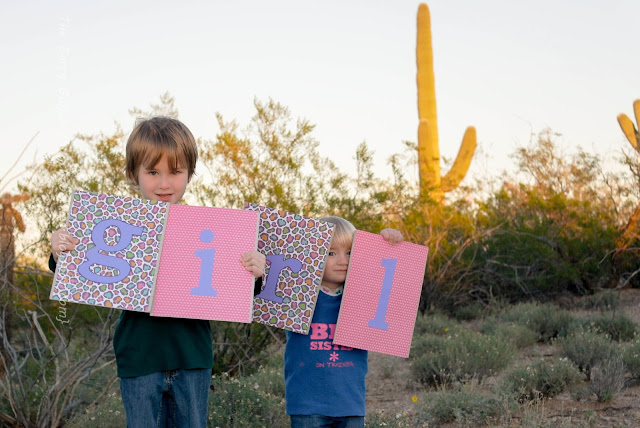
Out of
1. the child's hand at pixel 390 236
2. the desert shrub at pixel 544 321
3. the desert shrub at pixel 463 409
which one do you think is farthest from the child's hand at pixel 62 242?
the desert shrub at pixel 544 321

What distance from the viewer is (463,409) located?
4707 millimetres

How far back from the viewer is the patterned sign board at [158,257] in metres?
2.51

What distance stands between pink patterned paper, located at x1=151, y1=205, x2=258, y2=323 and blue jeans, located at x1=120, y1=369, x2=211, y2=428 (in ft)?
0.76

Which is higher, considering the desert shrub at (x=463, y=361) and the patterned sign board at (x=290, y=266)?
the patterned sign board at (x=290, y=266)

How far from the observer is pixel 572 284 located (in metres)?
11.4

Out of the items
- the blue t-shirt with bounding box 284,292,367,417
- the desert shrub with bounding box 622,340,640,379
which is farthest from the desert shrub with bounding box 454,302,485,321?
the blue t-shirt with bounding box 284,292,367,417

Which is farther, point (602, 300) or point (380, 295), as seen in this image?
point (602, 300)

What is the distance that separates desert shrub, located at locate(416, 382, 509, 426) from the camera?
457 cm

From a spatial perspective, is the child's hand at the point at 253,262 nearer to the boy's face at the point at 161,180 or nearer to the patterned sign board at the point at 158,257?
the patterned sign board at the point at 158,257

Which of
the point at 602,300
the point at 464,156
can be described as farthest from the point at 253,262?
the point at 464,156

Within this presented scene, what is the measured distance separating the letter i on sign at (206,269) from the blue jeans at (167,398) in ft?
0.96

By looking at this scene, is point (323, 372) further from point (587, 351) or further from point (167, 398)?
point (587, 351)

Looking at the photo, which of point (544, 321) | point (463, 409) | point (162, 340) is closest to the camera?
point (162, 340)

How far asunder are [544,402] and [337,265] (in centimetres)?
279
